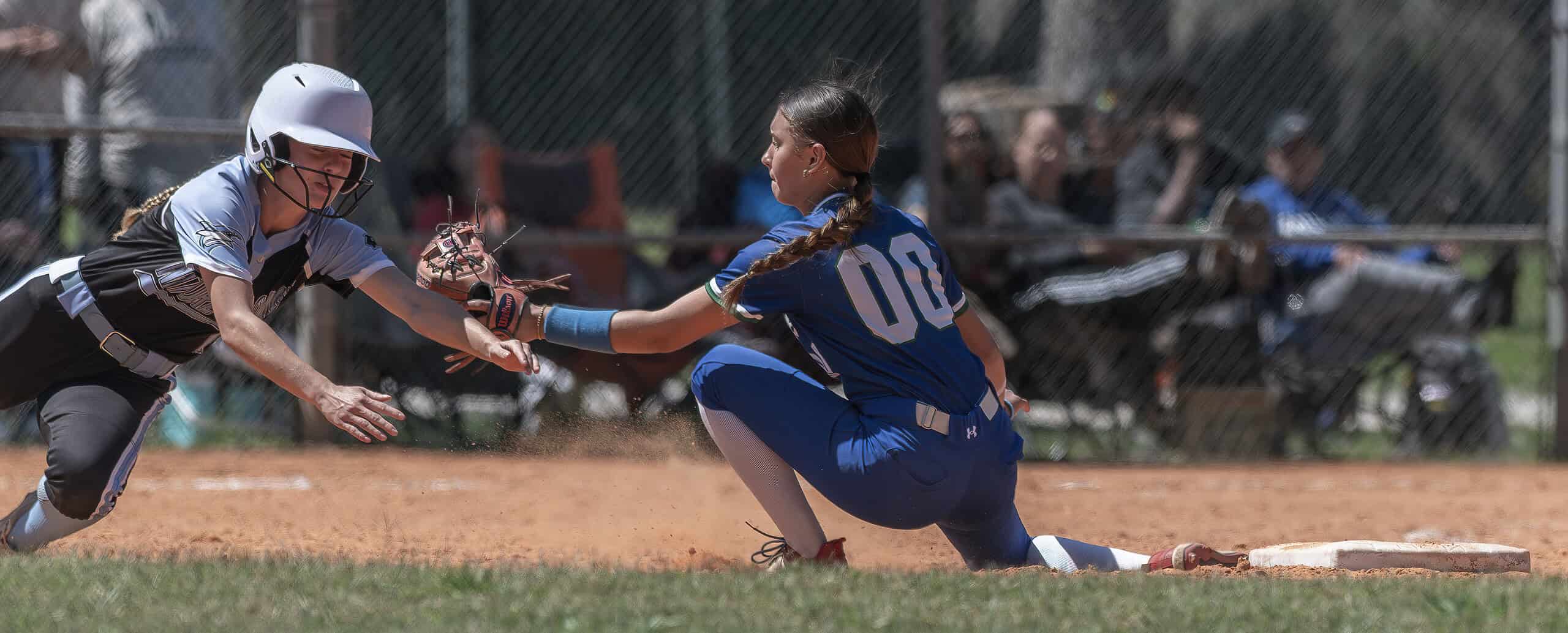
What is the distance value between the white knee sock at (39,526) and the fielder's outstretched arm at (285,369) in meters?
0.74

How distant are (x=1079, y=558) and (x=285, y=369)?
2.03 metres

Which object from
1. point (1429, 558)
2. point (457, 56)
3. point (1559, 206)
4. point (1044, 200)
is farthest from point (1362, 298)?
point (457, 56)

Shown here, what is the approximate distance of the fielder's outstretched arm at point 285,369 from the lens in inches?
138

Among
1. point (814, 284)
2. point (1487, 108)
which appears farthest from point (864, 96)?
point (1487, 108)

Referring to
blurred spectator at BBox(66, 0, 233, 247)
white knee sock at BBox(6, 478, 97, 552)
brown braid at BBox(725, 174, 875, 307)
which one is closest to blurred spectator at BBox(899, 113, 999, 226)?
blurred spectator at BBox(66, 0, 233, 247)

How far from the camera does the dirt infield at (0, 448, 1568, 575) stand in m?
5.00

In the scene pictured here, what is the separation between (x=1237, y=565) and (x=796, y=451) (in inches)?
48.0

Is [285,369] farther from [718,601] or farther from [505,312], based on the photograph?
[718,601]

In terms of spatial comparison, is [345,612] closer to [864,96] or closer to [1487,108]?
[864,96]

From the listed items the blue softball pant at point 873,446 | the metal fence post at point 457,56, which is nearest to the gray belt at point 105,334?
the blue softball pant at point 873,446

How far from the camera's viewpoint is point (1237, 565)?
4.12 m

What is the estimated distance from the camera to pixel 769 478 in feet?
13.1

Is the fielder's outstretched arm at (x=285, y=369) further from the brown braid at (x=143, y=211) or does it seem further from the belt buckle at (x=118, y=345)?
the brown braid at (x=143, y=211)

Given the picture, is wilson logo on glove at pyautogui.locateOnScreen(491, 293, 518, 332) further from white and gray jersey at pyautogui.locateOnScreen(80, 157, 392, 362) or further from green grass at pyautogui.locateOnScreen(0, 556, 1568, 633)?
green grass at pyautogui.locateOnScreen(0, 556, 1568, 633)
